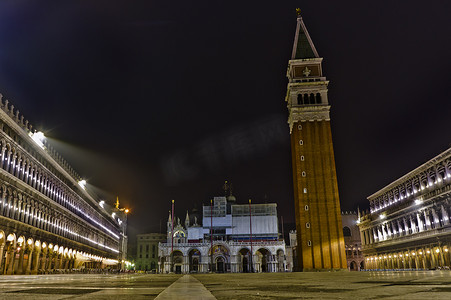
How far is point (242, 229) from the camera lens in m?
94.8

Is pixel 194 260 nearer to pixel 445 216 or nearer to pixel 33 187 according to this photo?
pixel 33 187

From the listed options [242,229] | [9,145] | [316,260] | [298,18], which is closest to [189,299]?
[9,145]

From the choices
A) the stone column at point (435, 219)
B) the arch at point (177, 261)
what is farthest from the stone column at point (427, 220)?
the arch at point (177, 261)

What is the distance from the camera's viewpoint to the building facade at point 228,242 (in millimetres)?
81812

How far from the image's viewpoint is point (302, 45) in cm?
6525

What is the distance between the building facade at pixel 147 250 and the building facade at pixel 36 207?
50037 millimetres

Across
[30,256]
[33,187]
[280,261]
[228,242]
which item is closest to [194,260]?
[228,242]

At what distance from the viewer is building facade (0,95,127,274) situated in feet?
105

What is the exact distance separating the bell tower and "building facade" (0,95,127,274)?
32255mm

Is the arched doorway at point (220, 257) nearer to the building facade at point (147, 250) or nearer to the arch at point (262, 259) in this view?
the arch at point (262, 259)

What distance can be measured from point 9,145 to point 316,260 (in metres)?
39.9

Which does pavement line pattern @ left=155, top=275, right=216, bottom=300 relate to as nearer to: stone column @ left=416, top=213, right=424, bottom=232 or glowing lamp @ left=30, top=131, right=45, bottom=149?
glowing lamp @ left=30, top=131, right=45, bottom=149

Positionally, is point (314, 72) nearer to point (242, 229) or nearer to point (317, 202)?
point (317, 202)

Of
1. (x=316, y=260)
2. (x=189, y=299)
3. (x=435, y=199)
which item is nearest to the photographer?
(x=189, y=299)
